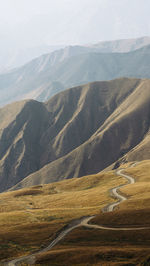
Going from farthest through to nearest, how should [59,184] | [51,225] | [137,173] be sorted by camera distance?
[59,184]
[137,173]
[51,225]

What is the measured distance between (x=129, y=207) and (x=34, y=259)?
135ft

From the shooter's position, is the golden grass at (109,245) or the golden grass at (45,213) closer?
the golden grass at (109,245)

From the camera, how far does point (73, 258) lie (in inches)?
2010

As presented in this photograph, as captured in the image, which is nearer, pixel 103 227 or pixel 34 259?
pixel 34 259

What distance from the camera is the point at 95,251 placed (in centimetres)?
5294

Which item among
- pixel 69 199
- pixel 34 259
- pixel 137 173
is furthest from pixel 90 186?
pixel 34 259

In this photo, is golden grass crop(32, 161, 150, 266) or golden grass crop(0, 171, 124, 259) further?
golden grass crop(0, 171, 124, 259)

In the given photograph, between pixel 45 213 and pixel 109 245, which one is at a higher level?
pixel 45 213

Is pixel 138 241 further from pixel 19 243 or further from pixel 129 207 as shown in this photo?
pixel 129 207

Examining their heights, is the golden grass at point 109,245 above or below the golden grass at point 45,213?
below

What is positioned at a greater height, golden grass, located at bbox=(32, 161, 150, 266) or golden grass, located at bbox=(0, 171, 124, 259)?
golden grass, located at bbox=(0, 171, 124, 259)

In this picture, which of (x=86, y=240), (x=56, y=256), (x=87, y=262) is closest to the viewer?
(x=87, y=262)

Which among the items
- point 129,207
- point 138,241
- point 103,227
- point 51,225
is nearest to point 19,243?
point 51,225

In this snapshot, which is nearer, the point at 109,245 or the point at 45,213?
the point at 109,245
